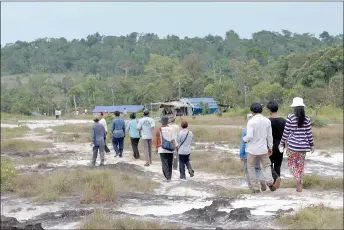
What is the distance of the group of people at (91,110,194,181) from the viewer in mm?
10875

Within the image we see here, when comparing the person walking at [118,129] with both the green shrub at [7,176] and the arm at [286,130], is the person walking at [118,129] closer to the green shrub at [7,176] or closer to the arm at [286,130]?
the green shrub at [7,176]

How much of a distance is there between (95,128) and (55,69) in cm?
11163

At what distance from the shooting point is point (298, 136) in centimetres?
805

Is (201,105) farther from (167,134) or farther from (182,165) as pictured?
(167,134)

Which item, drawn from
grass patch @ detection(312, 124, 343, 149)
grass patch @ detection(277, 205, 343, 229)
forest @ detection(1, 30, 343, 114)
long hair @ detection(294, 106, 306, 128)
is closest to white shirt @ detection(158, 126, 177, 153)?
long hair @ detection(294, 106, 306, 128)

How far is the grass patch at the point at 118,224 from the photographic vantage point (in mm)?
6266

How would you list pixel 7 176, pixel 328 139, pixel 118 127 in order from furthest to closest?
pixel 328 139, pixel 118 127, pixel 7 176

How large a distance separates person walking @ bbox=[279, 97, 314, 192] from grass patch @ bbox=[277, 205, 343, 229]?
5.00 ft

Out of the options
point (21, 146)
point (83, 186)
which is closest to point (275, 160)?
point (83, 186)

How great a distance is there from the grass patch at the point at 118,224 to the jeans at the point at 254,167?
252 centimetres

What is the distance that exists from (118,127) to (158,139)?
3.58 meters

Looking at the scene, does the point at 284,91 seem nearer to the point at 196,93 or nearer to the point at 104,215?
the point at 196,93

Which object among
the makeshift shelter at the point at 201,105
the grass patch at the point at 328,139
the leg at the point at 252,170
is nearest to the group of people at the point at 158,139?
the leg at the point at 252,170

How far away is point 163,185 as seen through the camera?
1052cm
